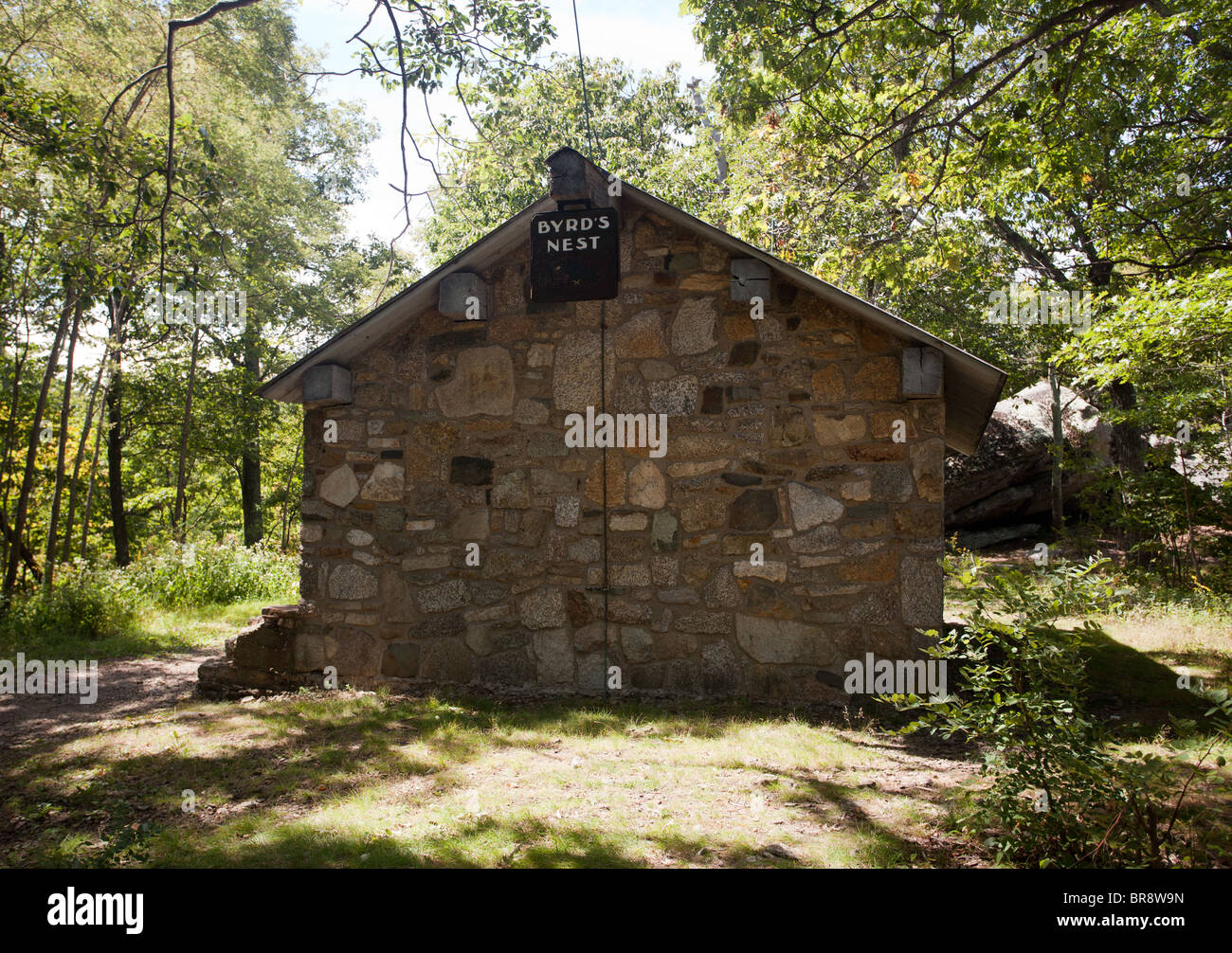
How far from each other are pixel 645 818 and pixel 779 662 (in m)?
2.62

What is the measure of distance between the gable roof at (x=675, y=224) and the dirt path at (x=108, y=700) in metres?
2.87

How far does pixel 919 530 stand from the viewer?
601 centimetres

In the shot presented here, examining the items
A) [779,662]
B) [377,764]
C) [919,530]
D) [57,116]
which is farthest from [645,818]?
[57,116]

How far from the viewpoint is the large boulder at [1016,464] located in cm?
1441

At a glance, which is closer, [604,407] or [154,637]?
[604,407]

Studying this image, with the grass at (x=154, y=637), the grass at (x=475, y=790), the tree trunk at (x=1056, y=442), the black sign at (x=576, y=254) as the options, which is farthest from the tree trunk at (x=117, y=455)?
the tree trunk at (x=1056, y=442)

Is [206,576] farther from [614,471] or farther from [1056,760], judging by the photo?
[1056,760]

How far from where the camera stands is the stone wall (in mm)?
6121

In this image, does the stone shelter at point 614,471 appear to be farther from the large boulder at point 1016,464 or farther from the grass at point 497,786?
the large boulder at point 1016,464

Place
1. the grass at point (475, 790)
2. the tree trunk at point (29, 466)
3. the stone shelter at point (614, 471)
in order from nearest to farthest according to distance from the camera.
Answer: the grass at point (475, 790)
the stone shelter at point (614, 471)
the tree trunk at point (29, 466)

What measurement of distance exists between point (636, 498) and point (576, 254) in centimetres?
214

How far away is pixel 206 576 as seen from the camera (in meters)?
12.4

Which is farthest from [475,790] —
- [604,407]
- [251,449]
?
[251,449]

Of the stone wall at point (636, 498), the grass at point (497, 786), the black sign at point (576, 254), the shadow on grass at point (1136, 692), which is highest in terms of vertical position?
the black sign at point (576, 254)
